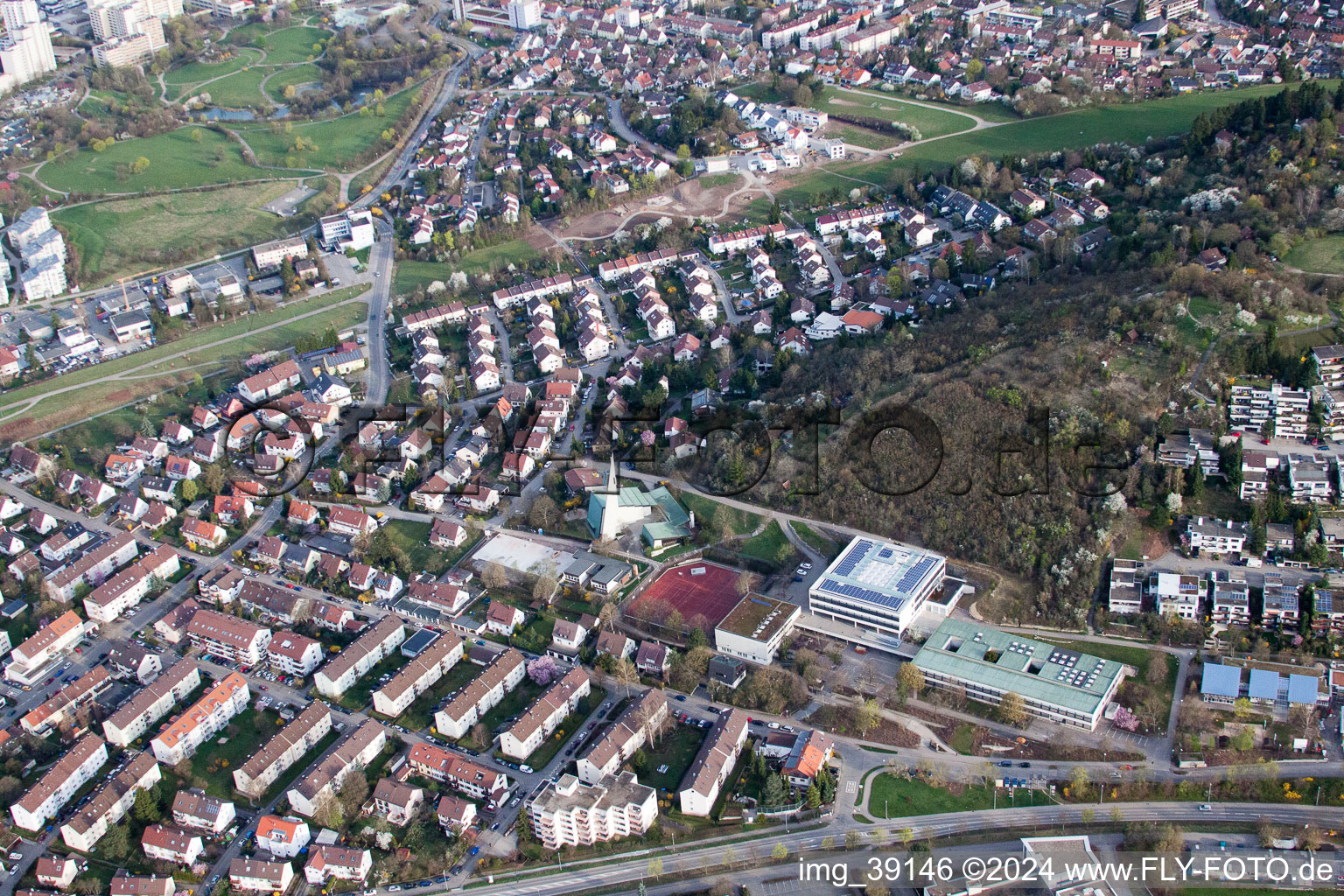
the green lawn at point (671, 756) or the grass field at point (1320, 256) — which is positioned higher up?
the grass field at point (1320, 256)

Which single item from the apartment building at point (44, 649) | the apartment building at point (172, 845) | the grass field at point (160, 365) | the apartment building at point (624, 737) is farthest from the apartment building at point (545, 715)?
the grass field at point (160, 365)

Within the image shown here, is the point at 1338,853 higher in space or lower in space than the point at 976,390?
lower

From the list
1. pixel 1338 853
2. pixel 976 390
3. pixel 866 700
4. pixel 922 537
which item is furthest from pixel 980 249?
pixel 1338 853

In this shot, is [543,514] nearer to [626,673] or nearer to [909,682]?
[626,673]

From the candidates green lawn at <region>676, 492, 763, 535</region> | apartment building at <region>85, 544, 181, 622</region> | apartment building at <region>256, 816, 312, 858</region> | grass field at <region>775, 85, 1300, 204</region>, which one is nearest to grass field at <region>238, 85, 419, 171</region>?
grass field at <region>775, 85, 1300, 204</region>

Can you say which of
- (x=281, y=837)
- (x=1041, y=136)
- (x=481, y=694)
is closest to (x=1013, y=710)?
(x=481, y=694)

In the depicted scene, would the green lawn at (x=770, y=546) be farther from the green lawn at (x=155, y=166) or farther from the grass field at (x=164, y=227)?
the green lawn at (x=155, y=166)

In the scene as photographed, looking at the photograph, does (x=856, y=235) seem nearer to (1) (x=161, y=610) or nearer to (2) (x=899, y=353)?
(2) (x=899, y=353)
